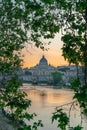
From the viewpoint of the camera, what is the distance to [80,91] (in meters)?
4.35

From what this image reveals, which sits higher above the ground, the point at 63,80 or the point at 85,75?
the point at 85,75

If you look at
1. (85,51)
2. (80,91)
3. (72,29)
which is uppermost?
(72,29)

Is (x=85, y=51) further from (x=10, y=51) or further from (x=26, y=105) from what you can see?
(x=10, y=51)

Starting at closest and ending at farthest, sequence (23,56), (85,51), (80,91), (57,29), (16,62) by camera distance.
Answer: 1. (80,91)
2. (85,51)
3. (57,29)
4. (16,62)
5. (23,56)

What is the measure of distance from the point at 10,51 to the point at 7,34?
7.04 ft

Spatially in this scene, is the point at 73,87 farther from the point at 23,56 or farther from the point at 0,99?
the point at 23,56

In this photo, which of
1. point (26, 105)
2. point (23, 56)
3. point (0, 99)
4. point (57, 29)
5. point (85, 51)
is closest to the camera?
point (85, 51)

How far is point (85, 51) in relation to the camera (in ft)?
15.3

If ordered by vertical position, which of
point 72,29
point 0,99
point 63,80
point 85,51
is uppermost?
point 72,29

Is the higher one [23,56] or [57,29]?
[57,29]

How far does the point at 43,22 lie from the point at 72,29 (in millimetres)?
698

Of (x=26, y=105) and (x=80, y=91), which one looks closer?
(x=80, y=91)

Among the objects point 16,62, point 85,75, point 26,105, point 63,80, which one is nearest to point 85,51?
point 85,75

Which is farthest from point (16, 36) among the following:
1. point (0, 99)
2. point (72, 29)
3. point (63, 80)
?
point (63, 80)
